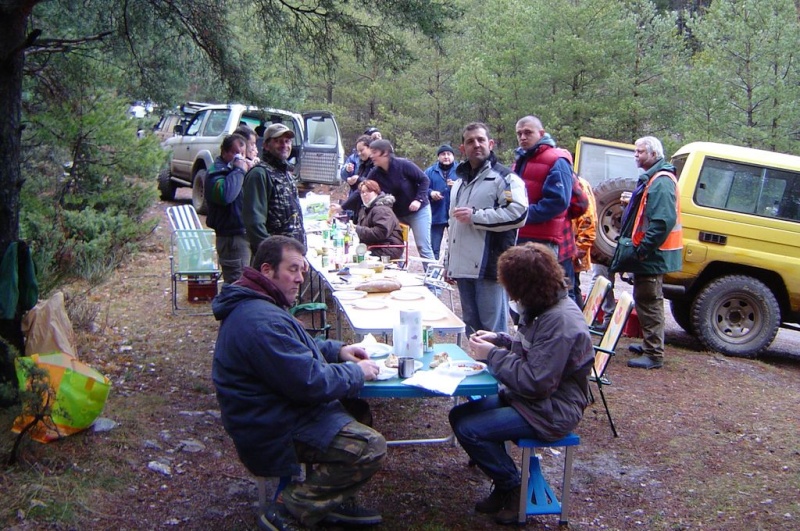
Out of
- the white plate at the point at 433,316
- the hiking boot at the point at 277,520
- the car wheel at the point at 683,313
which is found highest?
the white plate at the point at 433,316

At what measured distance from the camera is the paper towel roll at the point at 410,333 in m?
3.71

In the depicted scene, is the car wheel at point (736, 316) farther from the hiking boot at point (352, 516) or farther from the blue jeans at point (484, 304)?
the hiking boot at point (352, 516)

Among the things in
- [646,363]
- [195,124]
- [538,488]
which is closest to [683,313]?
[646,363]

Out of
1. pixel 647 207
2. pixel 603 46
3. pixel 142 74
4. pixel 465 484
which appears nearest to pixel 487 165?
pixel 647 207

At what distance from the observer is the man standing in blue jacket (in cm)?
644

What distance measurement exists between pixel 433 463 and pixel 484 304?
3.92ft

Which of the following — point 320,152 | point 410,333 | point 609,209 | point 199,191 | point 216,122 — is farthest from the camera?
point 320,152

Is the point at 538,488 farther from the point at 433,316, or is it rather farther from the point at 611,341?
the point at 611,341

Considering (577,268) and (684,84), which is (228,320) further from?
(684,84)

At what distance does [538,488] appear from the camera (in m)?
3.63

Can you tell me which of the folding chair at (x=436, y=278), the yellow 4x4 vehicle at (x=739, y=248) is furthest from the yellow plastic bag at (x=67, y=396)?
the yellow 4x4 vehicle at (x=739, y=248)

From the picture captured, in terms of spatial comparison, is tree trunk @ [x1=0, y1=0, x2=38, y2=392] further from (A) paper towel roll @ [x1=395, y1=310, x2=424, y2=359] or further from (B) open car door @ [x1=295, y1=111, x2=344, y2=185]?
(B) open car door @ [x1=295, y1=111, x2=344, y2=185]

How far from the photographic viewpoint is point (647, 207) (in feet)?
19.9

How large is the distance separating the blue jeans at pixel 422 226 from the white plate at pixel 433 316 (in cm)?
357
